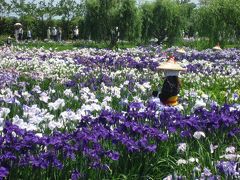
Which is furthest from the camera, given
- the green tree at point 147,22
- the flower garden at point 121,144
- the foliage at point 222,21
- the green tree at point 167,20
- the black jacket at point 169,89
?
the green tree at point 147,22

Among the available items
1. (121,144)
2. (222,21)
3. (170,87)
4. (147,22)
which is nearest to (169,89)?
(170,87)

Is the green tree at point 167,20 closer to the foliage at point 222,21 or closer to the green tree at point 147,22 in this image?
the green tree at point 147,22

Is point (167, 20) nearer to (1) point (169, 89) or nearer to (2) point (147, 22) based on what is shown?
(2) point (147, 22)

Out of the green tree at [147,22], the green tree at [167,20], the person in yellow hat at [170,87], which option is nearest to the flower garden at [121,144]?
the person in yellow hat at [170,87]

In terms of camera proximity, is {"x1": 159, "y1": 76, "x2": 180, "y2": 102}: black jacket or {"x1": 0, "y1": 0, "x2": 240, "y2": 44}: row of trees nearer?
{"x1": 159, "y1": 76, "x2": 180, "y2": 102}: black jacket

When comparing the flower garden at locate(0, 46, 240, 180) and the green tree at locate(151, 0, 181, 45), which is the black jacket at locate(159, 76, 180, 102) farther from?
the green tree at locate(151, 0, 181, 45)

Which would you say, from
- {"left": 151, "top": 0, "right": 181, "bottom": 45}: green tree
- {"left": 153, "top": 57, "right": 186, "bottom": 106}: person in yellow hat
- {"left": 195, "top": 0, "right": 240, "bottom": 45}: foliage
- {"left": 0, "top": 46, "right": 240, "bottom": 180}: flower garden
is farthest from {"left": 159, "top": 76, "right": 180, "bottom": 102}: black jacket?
{"left": 151, "top": 0, "right": 181, "bottom": 45}: green tree

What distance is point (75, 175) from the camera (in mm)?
4156

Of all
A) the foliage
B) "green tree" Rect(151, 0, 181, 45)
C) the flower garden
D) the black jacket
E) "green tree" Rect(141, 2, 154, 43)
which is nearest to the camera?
the flower garden

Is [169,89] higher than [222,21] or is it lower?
lower

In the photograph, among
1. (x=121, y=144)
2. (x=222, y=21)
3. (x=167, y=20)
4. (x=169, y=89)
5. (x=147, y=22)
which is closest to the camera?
(x=121, y=144)

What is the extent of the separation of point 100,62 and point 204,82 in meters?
4.76

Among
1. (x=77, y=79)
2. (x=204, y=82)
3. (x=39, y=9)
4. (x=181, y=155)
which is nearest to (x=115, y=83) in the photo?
(x=77, y=79)

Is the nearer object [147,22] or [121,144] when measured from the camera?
[121,144]
